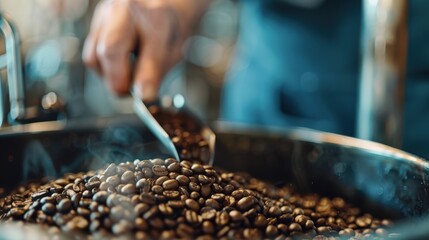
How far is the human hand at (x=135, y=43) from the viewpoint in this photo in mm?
958

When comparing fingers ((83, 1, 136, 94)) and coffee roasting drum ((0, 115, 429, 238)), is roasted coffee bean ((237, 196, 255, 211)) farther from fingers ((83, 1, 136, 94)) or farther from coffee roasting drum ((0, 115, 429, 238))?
fingers ((83, 1, 136, 94))

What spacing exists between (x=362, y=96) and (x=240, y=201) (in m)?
0.35

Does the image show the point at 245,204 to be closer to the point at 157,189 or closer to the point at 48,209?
the point at 157,189

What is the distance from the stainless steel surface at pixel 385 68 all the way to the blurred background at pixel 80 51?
6.56ft

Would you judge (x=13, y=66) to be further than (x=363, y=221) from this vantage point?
Yes

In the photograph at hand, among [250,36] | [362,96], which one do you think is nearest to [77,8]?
[250,36]

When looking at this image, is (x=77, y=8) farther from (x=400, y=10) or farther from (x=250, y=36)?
(x=400, y=10)

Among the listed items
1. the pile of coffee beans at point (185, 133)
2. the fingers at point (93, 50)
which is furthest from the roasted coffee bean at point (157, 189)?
the fingers at point (93, 50)

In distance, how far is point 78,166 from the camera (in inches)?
35.4

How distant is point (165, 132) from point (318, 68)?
59cm

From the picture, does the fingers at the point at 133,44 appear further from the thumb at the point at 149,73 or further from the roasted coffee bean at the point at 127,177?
the roasted coffee bean at the point at 127,177

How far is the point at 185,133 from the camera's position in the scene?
874 mm

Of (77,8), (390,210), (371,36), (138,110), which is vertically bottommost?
(390,210)

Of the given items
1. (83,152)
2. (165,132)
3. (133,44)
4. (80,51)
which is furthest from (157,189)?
(80,51)
